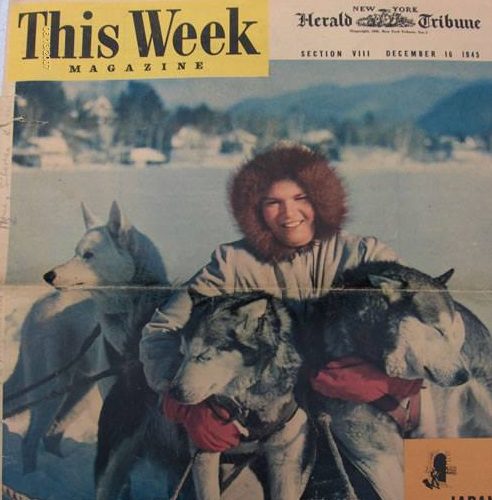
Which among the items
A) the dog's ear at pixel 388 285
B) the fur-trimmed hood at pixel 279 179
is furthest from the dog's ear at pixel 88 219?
the dog's ear at pixel 388 285

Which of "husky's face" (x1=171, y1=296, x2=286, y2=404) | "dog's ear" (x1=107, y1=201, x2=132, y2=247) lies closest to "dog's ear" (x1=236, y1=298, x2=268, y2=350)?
"husky's face" (x1=171, y1=296, x2=286, y2=404)

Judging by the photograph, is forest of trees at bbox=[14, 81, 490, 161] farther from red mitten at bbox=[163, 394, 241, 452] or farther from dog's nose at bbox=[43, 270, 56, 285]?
red mitten at bbox=[163, 394, 241, 452]

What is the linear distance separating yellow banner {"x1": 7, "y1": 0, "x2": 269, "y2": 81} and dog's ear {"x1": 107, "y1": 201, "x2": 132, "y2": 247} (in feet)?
0.36

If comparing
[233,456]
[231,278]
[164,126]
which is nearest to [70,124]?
[164,126]

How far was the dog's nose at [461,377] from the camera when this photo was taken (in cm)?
51

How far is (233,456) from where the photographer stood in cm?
50

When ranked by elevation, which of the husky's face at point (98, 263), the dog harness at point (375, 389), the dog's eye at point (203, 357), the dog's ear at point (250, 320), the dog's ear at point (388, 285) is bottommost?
the dog harness at point (375, 389)

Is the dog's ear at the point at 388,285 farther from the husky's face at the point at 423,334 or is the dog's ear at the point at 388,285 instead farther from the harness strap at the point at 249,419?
the harness strap at the point at 249,419

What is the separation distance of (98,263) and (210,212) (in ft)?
0.30

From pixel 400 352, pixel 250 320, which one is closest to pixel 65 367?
pixel 250 320

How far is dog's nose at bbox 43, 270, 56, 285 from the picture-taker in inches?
21.0

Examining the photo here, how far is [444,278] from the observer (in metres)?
0.53

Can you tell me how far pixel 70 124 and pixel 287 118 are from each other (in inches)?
6.6

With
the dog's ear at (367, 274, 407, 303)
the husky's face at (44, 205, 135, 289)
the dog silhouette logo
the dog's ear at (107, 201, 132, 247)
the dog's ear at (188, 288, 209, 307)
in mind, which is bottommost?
the dog silhouette logo
